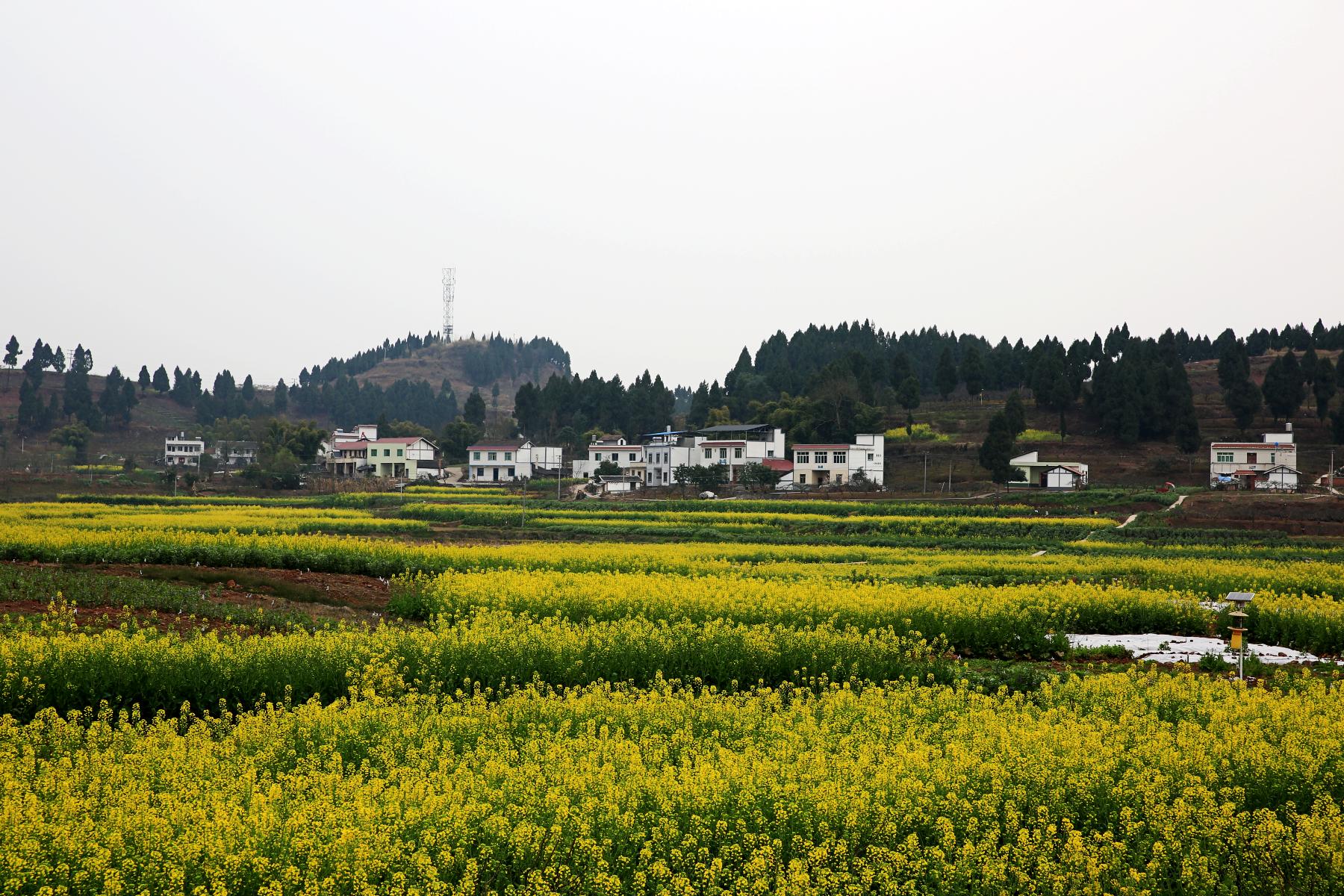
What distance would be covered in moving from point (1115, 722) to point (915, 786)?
4.01 metres

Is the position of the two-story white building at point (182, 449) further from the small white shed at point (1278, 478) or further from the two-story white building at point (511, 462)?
the small white shed at point (1278, 478)

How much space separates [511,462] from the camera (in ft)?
298

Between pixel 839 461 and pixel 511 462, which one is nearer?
pixel 839 461

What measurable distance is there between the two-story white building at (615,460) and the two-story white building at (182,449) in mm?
47210

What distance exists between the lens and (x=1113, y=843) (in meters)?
6.88

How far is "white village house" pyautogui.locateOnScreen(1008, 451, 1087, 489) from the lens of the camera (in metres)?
71.4

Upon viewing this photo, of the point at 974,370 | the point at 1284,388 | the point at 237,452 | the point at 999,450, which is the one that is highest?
the point at 974,370

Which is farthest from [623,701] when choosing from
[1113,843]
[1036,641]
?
[1036,641]

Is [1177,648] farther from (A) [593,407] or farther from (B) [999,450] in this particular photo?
(A) [593,407]

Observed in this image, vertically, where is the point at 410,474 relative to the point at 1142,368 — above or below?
below

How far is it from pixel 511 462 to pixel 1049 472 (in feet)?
158

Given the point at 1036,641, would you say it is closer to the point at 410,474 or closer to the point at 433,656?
the point at 433,656

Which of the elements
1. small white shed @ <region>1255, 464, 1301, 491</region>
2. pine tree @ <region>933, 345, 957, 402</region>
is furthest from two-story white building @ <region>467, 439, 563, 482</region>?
small white shed @ <region>1255, 464, 1301, 491</region>

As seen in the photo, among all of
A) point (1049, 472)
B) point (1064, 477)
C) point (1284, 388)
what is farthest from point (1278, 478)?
point (1284, 388)
